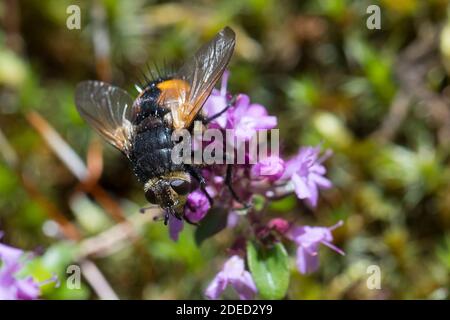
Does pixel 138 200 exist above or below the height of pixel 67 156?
below

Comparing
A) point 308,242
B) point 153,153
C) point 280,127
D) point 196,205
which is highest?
point 280,127

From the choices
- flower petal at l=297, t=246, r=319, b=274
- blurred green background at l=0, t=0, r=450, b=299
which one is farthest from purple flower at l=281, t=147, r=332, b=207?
blurred green background at l=0, t=0, r=450, b=299

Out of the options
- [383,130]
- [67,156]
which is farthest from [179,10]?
[383,130]

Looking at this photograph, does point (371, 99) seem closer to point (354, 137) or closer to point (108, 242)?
point (354, 137)

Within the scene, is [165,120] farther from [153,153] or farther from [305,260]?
[305,260]

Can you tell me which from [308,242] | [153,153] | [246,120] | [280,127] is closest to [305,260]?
[308,242]
